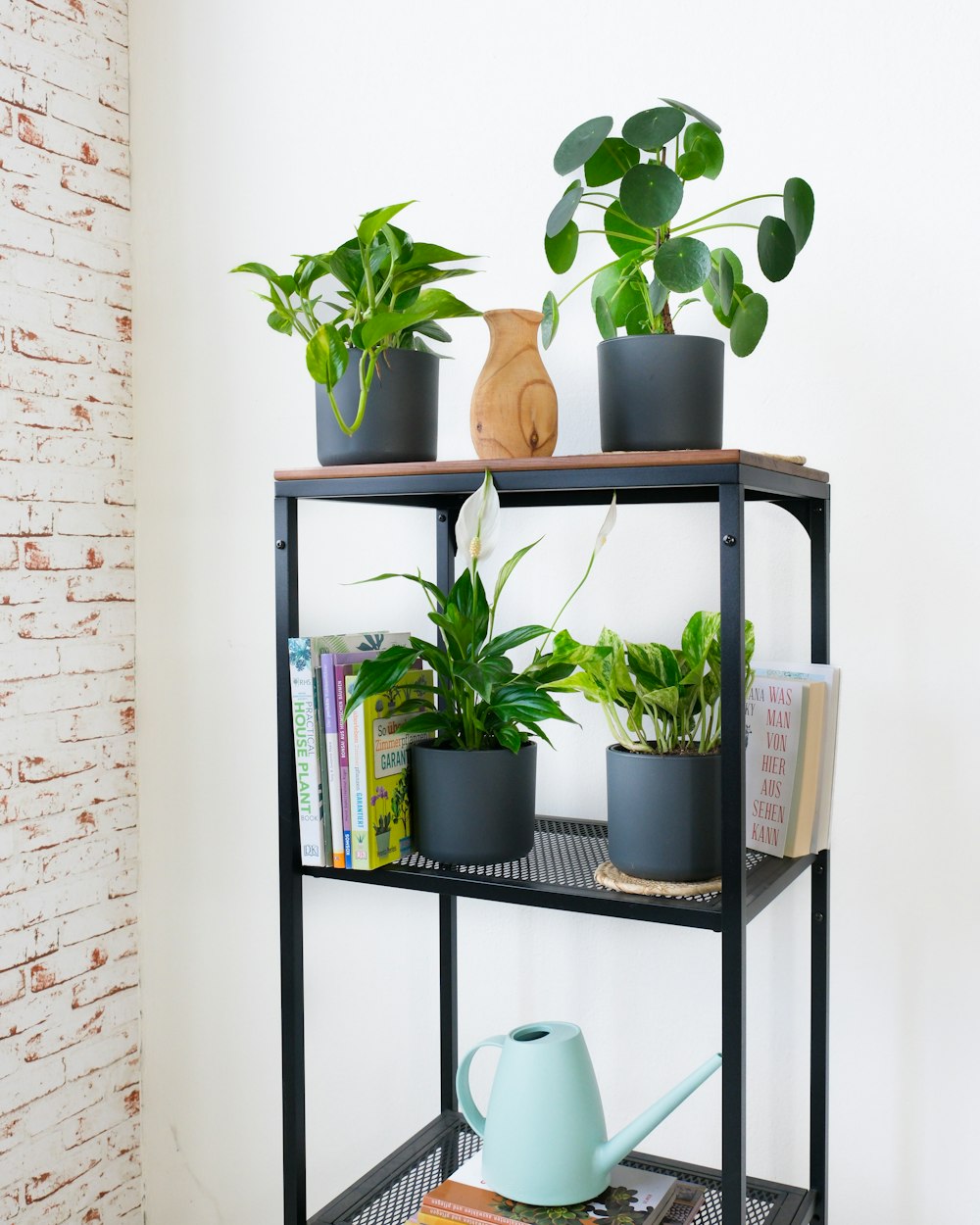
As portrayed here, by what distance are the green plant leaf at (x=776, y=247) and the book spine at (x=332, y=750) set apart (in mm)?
593

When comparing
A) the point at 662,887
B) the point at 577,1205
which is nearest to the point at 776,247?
the point at 662,887

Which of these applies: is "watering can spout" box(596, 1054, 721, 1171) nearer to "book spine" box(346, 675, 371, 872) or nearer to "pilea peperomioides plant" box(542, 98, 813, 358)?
"book spine" box(346, 675, 371, 872)

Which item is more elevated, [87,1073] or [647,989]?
[647,989]

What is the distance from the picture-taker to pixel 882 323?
1336 millimetres

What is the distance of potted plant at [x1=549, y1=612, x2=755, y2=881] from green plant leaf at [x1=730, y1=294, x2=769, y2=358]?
0.88 feet

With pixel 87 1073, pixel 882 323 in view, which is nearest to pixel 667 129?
pixel 882 323

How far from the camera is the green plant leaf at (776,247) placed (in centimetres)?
107

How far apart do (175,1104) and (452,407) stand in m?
1.23

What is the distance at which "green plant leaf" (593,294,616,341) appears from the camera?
1231mm

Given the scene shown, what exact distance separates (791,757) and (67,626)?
1125 mm

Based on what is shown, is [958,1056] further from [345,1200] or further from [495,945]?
[345,1200]

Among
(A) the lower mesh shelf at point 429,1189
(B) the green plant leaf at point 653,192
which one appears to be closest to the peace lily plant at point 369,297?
(B) the green plant leaf at point 653,192

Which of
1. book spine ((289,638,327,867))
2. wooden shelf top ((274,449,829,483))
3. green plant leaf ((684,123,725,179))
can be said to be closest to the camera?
wooden shelf top ((274,449,829,483))

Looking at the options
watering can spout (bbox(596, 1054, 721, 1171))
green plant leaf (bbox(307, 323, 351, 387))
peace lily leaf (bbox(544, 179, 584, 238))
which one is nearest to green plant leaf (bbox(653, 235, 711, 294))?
peace lily leaf (bbox(544, 179, 584, 238))
